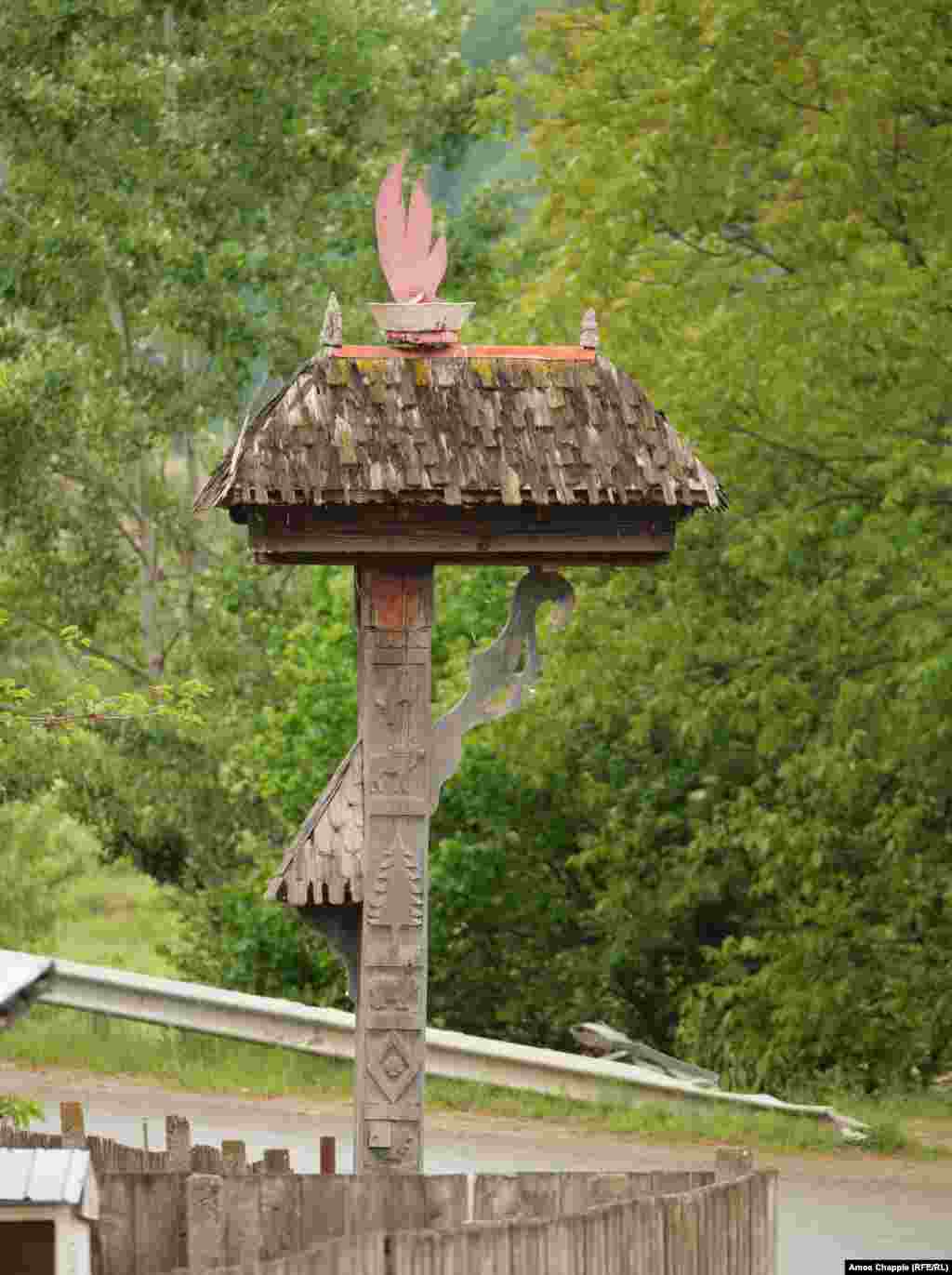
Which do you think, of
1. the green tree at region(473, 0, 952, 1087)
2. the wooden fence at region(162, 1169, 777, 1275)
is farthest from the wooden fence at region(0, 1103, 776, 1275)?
the green tree at region(473, 0, 952, 1087)

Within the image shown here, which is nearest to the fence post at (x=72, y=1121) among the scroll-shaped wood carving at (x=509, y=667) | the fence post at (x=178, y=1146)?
the fence post at (x=178, y=1146)

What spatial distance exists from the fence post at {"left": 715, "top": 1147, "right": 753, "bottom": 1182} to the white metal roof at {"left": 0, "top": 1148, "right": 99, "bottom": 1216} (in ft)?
9.36

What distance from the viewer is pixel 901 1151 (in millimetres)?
16047

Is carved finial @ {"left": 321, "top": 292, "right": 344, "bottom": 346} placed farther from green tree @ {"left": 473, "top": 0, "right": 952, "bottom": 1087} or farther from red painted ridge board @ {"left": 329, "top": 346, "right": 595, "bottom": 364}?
green tree @ {"left": 473, "top": 0, "right": 952, "bottom": 1087}

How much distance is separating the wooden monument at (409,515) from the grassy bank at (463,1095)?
6547 millimetres

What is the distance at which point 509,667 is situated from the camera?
33.9ft

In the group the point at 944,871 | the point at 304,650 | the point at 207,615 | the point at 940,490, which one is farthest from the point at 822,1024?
the point at 207,615

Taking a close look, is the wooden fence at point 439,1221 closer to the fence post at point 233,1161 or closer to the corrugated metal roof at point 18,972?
the fence post at point 233,1161

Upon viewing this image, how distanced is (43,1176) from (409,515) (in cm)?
354

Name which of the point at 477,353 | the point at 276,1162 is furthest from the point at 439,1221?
the point at 477,353

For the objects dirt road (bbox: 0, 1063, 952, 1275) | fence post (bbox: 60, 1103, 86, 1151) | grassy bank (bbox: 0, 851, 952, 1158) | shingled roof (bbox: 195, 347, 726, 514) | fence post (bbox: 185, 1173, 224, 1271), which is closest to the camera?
fence post (bbox: 185, 1173, 224, 1271)

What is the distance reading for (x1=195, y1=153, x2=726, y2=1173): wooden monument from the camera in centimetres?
974

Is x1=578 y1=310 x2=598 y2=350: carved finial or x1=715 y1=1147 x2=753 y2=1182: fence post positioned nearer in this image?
x1=715 y1=1147 x2=753 y2=1182: fence post

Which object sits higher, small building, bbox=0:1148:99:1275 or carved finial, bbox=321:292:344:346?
carved finial, bbox=321:292:344:346
